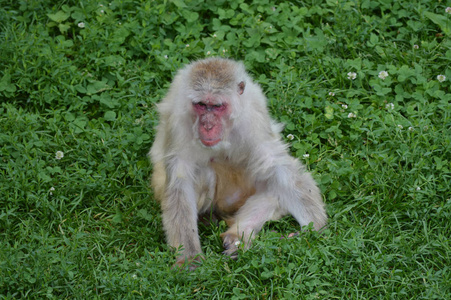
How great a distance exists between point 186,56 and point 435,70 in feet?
8.05

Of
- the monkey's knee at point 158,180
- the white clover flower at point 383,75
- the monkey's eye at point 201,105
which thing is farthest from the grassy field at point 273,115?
the monkey's eye at point 201,105

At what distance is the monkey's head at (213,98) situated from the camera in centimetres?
534

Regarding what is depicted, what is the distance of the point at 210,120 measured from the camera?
5.35 meters

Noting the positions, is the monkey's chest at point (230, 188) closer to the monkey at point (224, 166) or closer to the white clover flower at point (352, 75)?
the monkey at point (224, 166)

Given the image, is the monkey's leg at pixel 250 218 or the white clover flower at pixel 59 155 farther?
the white clover flower at pixel 59 155

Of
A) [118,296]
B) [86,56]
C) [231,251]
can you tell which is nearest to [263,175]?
[231,251]

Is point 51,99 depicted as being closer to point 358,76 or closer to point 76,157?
point 76,157

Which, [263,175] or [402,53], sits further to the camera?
[402,53]

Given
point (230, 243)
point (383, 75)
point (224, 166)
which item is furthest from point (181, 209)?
point (383, 75)

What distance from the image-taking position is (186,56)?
7254mm

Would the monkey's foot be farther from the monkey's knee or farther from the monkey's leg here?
the monkey's knee

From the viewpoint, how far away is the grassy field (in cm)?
492

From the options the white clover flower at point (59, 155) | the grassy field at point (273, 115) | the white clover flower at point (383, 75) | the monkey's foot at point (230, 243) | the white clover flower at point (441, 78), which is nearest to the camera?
the grassy field at point (273, 115)

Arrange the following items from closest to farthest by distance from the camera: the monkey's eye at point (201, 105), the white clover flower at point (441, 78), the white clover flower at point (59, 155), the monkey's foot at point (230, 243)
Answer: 1. the monkey's foot at point (230, 243)
2. the monkey's eye at point (201, 105)
3. the white clover flower at point (59, 155)
4. the white clover flower at point (441, 78)
